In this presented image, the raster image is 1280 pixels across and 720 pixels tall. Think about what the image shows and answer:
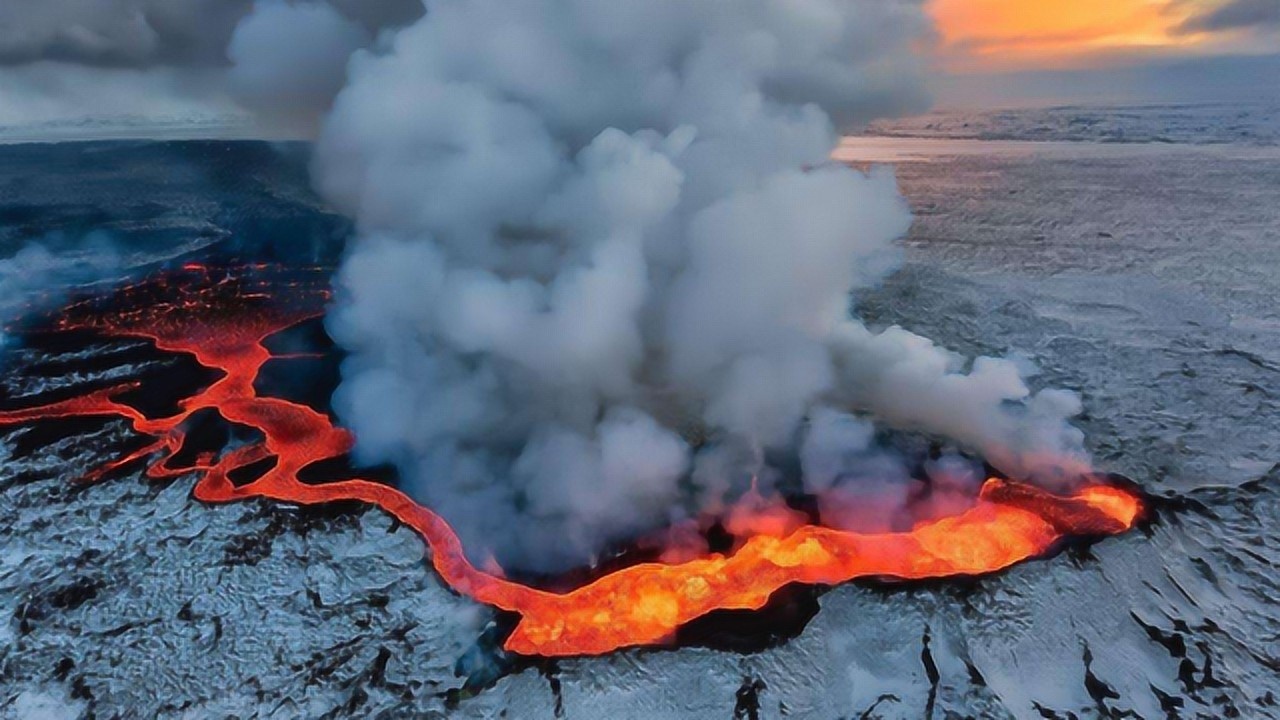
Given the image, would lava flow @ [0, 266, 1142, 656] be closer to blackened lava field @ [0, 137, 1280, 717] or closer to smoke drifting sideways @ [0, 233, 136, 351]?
blackened lava field @ [0, 137, 1280, 717]

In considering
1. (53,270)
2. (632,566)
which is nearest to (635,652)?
(632,566)

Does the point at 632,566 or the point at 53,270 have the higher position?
the point at 53,270

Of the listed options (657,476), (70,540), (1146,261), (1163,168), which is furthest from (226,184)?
(1163,168)

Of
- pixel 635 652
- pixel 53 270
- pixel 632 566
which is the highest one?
pixel 53 270

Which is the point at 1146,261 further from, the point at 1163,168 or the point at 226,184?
the point at 226,184

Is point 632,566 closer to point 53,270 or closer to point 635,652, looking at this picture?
point 635,652

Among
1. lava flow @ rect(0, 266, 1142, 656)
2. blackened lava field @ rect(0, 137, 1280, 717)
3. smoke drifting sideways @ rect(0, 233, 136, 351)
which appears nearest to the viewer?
blackened lava field @ rect(0, 137, 1280, 717)

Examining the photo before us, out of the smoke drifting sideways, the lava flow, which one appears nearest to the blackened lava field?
the lava flow

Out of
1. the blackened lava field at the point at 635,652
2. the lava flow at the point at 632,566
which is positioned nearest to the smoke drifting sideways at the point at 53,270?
the blackened lava field at the point at 635,652
